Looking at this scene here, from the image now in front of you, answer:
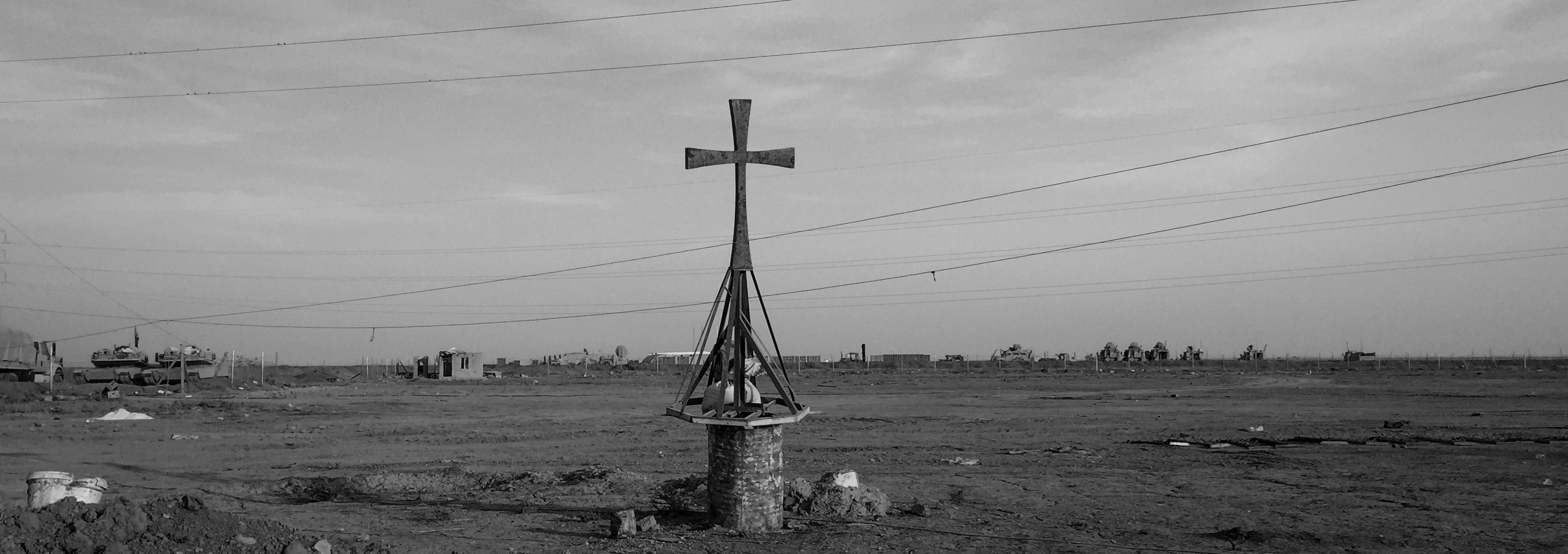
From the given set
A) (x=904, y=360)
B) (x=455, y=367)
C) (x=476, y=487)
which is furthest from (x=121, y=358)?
(x=904, y=360)

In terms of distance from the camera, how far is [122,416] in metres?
29.3

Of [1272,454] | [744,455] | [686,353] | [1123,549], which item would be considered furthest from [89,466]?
[686,353]

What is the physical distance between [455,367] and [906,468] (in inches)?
1958

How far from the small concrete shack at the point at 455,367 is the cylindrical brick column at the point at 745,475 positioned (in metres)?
53.7

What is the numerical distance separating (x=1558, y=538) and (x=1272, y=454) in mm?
8196

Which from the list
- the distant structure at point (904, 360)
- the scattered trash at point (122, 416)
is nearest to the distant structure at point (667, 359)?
the distant structure at point (904, 360)

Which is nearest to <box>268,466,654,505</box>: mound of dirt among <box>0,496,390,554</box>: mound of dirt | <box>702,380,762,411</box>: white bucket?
<box>702,380,762,411</box>: white bucket

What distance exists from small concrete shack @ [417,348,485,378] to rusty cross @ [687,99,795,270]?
2117 inches

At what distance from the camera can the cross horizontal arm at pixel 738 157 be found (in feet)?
38.1

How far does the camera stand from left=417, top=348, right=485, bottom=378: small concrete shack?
204 ft

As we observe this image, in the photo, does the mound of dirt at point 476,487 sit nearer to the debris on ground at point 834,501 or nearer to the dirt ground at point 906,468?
the dirt ground at point 906,468

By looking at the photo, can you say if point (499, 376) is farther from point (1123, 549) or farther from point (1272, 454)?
point (1123, 549)

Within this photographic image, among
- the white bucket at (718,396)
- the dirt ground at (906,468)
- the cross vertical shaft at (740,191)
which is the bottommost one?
the dirt ground at (906,468)

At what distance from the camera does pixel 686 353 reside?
98.1m
